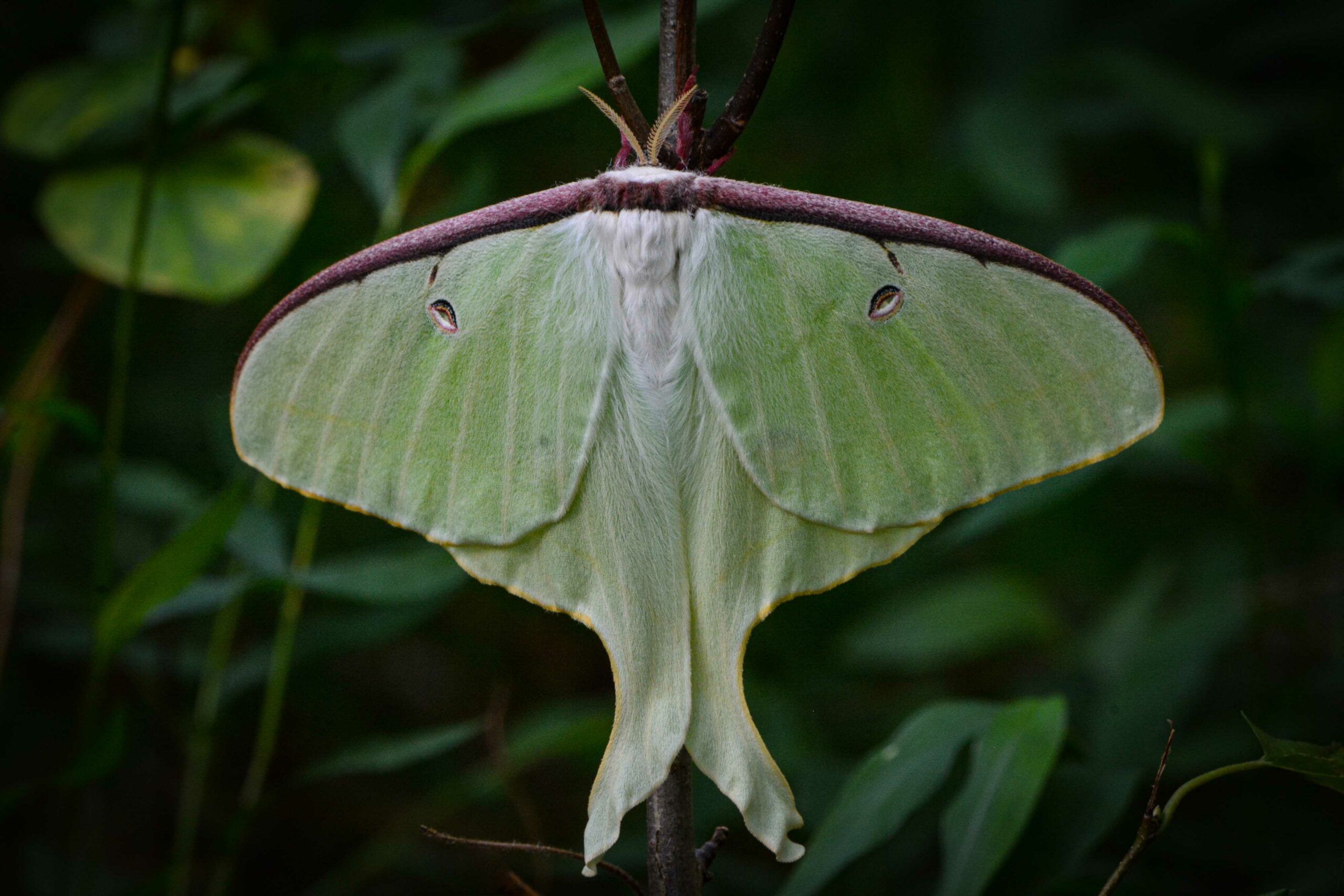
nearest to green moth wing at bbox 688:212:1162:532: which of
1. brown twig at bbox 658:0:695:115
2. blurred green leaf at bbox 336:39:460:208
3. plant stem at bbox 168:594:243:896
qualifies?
brown twig at bbox 658:0:695:115

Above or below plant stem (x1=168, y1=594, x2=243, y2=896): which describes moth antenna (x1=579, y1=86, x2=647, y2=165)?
above

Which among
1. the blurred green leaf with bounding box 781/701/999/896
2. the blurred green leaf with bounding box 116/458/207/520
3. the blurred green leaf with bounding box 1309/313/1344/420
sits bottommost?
the blurred green leaf with bounding box 781/701/999/896

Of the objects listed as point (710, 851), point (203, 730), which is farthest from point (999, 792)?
point (203, 730)

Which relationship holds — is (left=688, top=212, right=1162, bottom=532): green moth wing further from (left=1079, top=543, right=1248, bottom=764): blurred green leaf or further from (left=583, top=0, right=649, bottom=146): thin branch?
(left=1079, top=543, right=1248, bottom=764): blurred green leaf

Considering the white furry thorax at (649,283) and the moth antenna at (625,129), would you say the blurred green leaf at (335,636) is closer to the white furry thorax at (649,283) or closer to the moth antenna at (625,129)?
the white furry thorax at (649,283)

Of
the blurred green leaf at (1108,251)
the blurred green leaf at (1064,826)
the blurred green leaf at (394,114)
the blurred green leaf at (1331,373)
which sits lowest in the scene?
the blurred green leaf at (1064,826)

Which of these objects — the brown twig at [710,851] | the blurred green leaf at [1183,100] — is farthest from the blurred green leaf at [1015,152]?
the brown twig at [710,851]

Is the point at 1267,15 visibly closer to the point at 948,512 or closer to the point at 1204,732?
the point at 1204,732
